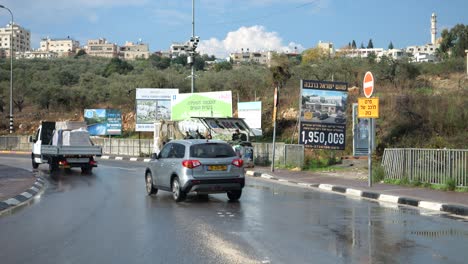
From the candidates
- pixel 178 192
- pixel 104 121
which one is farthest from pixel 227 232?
pixel 104 121

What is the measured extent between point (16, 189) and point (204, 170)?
7213 mm

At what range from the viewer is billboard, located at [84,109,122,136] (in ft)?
161

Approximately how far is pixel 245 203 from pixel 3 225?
6303 mm

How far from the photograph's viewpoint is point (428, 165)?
59.6 ft

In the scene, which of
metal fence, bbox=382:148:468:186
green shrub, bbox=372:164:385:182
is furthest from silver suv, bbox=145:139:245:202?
green shrub, bbox=372:164:385:182

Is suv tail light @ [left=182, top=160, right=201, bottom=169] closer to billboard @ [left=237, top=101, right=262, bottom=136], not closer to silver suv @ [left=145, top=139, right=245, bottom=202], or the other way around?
silver suv @ [left=145, top=139, right=245, bottom=202]

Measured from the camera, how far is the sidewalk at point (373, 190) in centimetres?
1442

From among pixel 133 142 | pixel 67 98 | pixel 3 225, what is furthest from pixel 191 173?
pixel 67 98

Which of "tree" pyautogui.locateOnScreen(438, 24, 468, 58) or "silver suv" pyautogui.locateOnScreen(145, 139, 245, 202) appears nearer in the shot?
"silver suv" pyautogui.locateOnScreen(145, 139, 245, 202)

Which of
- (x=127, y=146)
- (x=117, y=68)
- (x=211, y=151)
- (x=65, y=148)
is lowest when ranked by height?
(x=127, y=146)

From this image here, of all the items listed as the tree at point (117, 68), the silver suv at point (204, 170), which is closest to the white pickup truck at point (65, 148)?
the silver suv at point (204, 170)

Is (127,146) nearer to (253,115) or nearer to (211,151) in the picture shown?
(253,115)

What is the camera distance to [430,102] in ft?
99.5

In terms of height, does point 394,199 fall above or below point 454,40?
below
